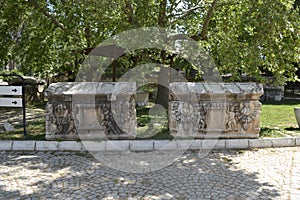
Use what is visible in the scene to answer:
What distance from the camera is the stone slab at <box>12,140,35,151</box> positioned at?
534cm

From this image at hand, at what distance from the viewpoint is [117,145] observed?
5.38 m

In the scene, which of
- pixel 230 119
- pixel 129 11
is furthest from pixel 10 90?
pixel 230 119

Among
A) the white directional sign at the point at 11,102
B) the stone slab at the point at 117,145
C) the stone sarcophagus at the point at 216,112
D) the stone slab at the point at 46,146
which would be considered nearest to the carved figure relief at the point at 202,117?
the stone sarcophagus at the point at 216,112

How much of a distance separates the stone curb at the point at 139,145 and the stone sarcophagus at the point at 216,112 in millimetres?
239

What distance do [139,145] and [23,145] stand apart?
2266mm

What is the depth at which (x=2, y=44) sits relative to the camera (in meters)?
→ 8.24

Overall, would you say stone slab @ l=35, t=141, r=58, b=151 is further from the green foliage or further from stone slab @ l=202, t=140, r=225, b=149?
stone slab @ l=202, t=140, r=225, b=149

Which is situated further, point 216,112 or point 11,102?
point 11,102

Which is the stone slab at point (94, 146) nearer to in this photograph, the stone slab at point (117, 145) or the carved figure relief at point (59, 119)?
the stone slab at point (117, 145)

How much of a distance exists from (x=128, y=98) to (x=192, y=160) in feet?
5.96

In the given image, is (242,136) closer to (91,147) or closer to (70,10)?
(91,147)

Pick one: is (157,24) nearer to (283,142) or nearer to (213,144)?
(213,144)

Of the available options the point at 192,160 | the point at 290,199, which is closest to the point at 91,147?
the point at 192,160

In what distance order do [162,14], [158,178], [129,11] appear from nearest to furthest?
[158,178] < [129,11] < [162,14]
